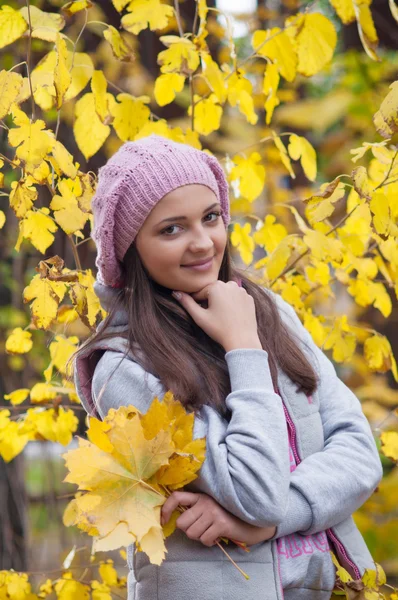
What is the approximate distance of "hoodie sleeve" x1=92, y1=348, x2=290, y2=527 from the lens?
135 cm

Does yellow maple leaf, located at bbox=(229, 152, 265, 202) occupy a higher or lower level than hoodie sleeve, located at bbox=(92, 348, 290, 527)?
lower

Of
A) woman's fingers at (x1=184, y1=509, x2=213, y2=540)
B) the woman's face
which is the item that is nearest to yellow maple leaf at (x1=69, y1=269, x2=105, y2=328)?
the woman's face

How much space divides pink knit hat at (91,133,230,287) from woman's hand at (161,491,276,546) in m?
0.52

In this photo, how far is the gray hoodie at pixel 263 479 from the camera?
136 centimetres

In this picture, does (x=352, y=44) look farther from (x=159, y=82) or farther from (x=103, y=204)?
(x=103, y=204)

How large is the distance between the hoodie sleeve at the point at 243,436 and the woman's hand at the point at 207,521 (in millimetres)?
22

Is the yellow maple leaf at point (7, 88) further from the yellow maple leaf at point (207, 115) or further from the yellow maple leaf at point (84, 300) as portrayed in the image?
the yellow maple leaf at point (207, 115)

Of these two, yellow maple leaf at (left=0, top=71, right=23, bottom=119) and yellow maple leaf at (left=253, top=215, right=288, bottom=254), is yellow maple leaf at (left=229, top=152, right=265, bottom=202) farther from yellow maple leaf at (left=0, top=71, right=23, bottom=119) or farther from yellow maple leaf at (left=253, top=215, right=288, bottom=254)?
yellow maple leaf at (left=0, top=71, right=23, bottom=119)

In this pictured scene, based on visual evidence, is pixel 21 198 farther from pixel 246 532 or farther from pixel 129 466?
pixel 246 532

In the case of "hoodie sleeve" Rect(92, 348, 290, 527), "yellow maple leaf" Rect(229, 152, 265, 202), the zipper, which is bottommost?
the zipper

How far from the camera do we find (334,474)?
1490mm

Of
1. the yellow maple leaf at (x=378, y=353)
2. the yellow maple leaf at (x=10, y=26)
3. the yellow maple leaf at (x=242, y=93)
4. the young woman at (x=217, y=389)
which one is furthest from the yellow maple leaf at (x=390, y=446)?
the yellow maple leaf at (x=10, y=26)

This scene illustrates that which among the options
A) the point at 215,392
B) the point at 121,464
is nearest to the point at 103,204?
the point at 215,392

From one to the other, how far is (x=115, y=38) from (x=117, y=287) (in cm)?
61
